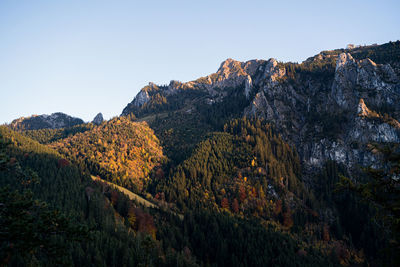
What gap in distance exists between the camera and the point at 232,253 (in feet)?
329

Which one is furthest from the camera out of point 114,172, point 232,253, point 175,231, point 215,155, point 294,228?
point 215,155

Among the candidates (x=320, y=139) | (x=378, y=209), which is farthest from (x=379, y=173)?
(x=320, y=139)

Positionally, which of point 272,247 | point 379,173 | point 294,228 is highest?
point 379,173

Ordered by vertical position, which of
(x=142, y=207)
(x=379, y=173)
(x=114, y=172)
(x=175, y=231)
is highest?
(x=379, y=173)

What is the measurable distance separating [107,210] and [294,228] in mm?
98090

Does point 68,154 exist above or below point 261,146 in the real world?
above

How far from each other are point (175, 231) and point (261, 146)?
10766 cm

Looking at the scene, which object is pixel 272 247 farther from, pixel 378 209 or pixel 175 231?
pixel 378 209

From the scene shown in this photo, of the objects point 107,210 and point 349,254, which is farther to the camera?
point 349,254

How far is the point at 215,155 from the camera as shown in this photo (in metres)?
190

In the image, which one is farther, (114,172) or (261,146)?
(261,146)

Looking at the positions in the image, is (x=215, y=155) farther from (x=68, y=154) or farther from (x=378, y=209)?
(x=378, y=209)

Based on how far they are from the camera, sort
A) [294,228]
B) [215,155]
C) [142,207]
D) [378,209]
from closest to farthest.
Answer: [378,209] → [142,207] → [294,228] → [215,155]

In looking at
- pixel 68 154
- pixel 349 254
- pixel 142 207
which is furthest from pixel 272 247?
pixel 68 154
